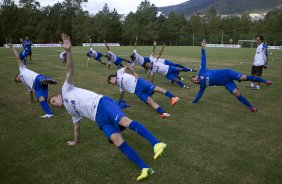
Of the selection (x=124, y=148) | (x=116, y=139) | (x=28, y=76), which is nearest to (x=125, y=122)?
(x=116, y=139)

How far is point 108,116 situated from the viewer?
16.0 feet

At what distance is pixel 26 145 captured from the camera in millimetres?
6242

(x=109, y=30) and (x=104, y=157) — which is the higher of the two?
(x=109, y=30)

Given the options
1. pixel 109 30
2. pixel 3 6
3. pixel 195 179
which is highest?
pixel 3 6

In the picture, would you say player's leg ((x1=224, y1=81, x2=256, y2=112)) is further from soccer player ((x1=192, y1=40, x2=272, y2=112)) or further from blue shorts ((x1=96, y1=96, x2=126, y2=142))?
blue shorts ((x1=96, y1=96, x2=126, y2=142))

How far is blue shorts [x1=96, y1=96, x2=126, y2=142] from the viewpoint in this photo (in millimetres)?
4789

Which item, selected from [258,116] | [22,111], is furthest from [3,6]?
[258,116]

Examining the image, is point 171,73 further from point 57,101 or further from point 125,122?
point 125,122

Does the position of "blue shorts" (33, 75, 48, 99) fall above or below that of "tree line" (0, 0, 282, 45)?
below

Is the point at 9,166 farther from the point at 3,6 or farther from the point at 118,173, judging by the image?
the point at 3,6

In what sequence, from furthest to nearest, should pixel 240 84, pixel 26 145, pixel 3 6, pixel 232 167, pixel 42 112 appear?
1. pixel 3 6
2. pixel 240 84
3. pixel 42 112
4. pixel 26 145
5. pixel 232 167

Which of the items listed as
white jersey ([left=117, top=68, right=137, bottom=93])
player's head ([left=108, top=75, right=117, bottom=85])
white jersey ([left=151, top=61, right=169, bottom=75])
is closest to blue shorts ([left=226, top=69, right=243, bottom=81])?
white jersey ([left=117, top=68, right=137, bottom=93])

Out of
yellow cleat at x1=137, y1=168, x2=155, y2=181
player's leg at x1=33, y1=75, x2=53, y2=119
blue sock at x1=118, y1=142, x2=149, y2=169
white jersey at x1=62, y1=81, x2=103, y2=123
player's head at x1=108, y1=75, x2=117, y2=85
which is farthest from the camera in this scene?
player's leg at x1=33, y1=75, x2=53, y2=119

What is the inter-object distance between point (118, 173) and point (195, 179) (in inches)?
56.7
